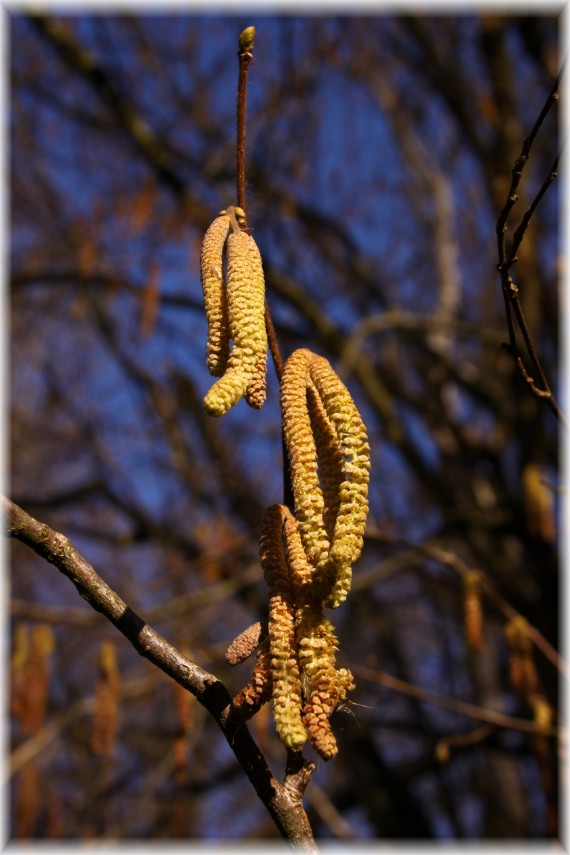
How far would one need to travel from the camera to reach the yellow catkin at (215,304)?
2.37 feet

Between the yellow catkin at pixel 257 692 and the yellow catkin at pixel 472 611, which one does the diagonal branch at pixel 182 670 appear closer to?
the yellow catkin at pixel 257 692

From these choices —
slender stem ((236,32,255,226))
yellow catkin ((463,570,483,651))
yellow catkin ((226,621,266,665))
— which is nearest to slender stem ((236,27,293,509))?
slender stem ((236,32,255,226))

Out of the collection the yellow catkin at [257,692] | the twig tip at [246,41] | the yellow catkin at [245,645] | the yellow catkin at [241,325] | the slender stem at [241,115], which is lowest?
the yellow catkin at [257,692]

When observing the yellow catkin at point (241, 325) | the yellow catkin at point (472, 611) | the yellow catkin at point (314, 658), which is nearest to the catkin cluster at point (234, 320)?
the yellow catkin at point (241, 325)

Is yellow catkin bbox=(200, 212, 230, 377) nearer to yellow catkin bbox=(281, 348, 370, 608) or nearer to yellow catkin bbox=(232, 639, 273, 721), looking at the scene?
yellow catkin bbox=(281, 348, 370, 608)

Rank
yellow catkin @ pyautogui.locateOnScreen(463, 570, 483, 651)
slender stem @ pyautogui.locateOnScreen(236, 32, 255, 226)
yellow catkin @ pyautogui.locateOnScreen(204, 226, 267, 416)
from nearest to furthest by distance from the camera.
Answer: yellow catkin @ pyautogui.locateOnScreen(204, 226, 267, 416), slender stem @ pyautogui.locateOnScreen(236, 32, 255, 226), yellow catkin @ pyautogui.locateOnScreen(463, 570, 483, 651)

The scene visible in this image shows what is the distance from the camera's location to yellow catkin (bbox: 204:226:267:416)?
628 millimetres

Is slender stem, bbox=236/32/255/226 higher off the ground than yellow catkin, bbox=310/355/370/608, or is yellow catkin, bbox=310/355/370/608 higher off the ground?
slender stem, bbox=236/32/255/226

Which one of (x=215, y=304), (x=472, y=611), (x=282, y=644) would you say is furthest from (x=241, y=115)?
(x=472, y=611)

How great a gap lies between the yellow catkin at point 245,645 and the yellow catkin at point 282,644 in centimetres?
6

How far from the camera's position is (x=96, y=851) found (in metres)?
3.07

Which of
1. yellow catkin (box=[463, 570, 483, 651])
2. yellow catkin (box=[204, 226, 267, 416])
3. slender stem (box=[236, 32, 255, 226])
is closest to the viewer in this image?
yellow catkin (box=[204, 226, 267, 416])

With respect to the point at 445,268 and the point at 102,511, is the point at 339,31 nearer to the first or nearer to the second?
the point at 445,268

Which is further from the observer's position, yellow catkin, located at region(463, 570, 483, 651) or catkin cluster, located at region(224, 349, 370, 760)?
yellow catkin, located at region(463, 570, 483, 651)
